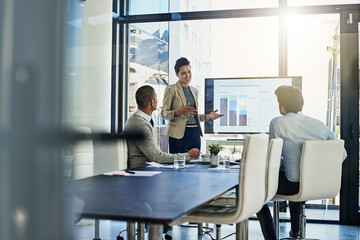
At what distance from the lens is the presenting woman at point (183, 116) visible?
7.06 ft

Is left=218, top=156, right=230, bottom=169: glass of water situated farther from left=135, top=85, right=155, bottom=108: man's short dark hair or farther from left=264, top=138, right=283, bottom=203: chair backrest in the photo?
left=135, top=85, right=155, bottom=108: man's short dark hair

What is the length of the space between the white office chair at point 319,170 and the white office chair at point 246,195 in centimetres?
77

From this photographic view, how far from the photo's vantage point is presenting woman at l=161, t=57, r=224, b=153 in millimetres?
2150

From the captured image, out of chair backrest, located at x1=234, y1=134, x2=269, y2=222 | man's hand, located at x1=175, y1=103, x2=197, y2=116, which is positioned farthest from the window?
chair backrest, located at x1=234, y1=134, x2=269, y2=222

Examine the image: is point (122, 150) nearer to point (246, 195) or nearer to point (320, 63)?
point (246, 195)

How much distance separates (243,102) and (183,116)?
1131 mm

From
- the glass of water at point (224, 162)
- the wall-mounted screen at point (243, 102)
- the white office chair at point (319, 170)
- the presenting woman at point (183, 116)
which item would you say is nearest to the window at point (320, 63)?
the wall-mounted screen at point (243, 102)

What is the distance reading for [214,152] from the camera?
279 cm

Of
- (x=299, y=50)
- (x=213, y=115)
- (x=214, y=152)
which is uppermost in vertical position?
(x=299, y=50)

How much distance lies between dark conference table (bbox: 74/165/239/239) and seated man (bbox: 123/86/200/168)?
0.33ft

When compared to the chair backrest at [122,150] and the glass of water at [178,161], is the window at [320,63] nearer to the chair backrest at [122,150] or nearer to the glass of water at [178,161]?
the glass of water at [178,161]

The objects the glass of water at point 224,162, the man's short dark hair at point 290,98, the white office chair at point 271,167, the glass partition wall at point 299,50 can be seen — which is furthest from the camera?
the glass partition wall at point 299,50

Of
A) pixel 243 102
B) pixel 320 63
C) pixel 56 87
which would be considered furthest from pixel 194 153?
pixel 56 87

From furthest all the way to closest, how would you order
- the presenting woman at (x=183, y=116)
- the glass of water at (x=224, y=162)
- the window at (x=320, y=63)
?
the window at (x=320, y=63) < the glass of water at (x=224, y=162) < the presenting woman at (x=183, y=116)
